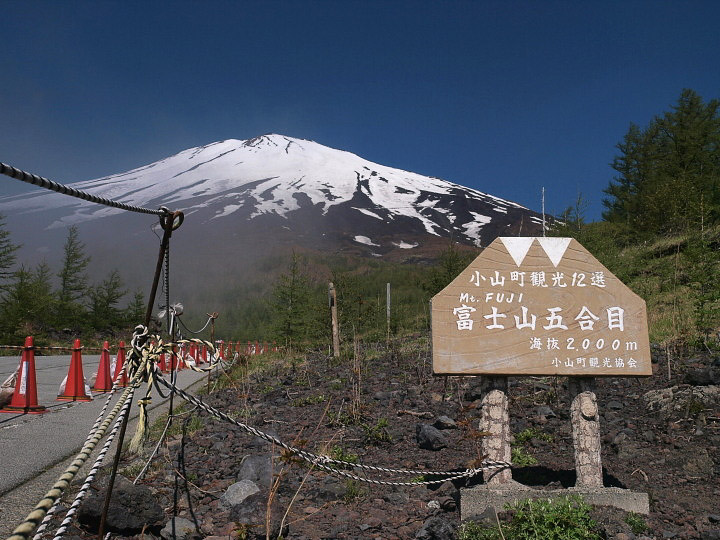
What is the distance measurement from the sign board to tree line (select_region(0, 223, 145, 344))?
23.3m

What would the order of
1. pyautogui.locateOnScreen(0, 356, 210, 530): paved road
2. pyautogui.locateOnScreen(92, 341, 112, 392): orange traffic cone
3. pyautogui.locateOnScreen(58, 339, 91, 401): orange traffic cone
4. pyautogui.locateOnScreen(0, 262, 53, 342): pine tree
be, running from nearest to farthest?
1. pyautogui.locateOnScreen(0, 356, 210, 530): paved road
2. pyautogui.locateOnScreen(58, 339, 91, 401): orange traffic cone
3. pyautogui.locateOnScreen(92, 341, 112, 392): orange traffic cone
4. pyautogui.locateOnScreen(0, 262, 53, 342): pine tree

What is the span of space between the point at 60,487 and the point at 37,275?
3274 cm

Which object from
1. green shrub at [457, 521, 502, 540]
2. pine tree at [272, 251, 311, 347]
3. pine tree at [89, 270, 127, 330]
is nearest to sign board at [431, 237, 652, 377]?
green shrub at [457, 521, 502, 540]

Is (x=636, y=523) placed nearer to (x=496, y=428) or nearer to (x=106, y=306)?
(x=496, y=428)

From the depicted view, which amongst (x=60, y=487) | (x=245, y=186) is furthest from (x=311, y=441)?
(x=245, y=186)

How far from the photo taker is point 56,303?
A: 27922 millimetres

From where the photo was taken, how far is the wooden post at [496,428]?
3688mm

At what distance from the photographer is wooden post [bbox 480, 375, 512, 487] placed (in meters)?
3.69

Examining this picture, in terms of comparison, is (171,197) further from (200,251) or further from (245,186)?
(200,251)

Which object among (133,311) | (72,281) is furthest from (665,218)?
(72,281)

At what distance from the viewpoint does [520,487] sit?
12.0 ft

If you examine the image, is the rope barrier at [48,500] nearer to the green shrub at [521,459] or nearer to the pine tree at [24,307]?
the green shrub at [521,459]

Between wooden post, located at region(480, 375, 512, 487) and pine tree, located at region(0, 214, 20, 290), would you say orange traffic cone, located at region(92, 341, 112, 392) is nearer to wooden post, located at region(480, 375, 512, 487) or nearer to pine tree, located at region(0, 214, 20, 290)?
wooden post, located at region(480, 375, 512, 487)

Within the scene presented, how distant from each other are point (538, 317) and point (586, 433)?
838 millimetres
